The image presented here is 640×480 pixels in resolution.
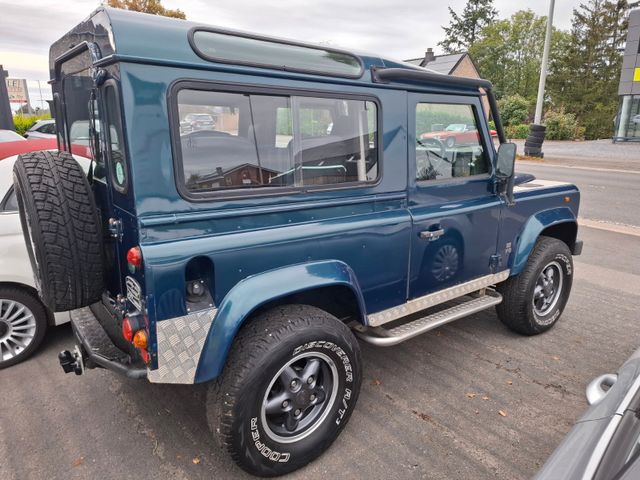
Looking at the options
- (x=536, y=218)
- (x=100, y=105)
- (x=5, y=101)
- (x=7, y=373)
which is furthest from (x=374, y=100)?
(x=5, y=101)

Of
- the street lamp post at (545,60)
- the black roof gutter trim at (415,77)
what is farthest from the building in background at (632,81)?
the black roof gutter trim at (415,77)

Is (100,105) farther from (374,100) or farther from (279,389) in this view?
(279,389)

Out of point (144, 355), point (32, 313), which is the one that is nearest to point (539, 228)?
point (144, 355)

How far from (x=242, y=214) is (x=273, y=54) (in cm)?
83

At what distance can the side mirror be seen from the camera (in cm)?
328

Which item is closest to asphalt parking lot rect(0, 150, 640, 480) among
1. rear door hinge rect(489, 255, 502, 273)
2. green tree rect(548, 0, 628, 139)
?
rear door hinge rect(489, 255, 502, 273)

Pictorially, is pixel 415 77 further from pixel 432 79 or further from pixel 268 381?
pixel 268 381

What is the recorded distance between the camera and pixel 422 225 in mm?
2965

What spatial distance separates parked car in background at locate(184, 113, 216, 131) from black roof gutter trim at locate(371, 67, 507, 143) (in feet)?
3.37

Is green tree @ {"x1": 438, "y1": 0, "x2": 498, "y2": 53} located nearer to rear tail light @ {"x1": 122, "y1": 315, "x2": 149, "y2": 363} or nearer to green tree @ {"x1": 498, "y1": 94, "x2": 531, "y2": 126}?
green tree @ {"x1": 498, "y1": 94, "x2": 531, "y2": 126}

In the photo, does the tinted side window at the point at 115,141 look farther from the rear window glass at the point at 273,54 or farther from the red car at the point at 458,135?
the red car at the point at 458,135

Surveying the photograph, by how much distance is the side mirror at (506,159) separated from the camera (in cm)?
328

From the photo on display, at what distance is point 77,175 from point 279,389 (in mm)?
1524

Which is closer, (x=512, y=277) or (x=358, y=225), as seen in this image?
(x=358, y=225)
